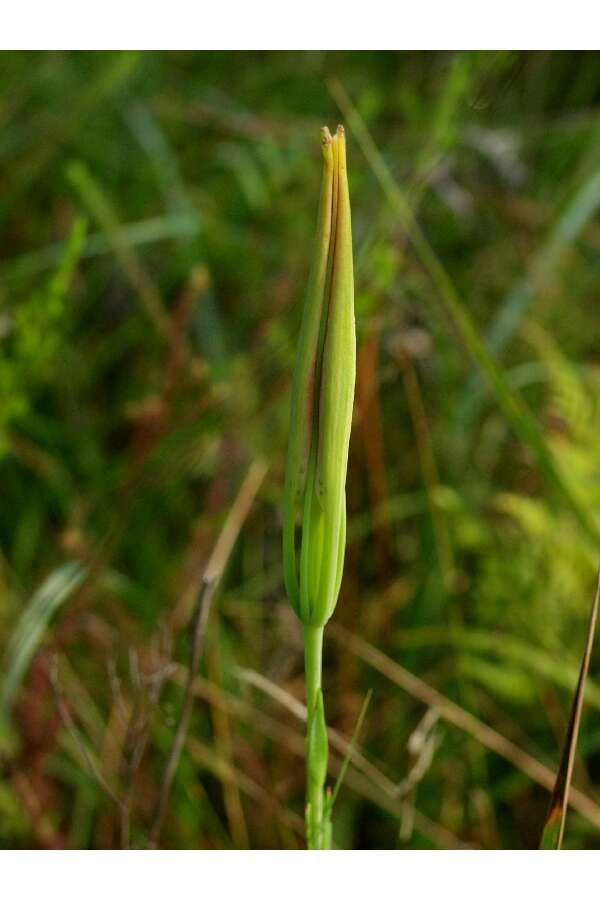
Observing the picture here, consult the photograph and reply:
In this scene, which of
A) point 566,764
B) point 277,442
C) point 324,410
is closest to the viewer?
point 324,410

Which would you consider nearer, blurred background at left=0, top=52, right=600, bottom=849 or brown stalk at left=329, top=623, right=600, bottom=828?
brown stalk at left=329, top=623, right=600, bottom=828

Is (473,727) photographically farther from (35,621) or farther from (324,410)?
(324,410)

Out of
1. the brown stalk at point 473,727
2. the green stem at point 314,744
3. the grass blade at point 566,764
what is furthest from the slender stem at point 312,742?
the brown stalk at point 473,727

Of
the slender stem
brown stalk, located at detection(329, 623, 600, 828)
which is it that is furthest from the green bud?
brown stalk, located at detection(329, 623, 600, 828)

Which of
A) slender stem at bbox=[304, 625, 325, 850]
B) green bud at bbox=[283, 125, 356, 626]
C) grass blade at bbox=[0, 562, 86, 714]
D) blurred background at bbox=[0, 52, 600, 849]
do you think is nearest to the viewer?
green bud at bbox=[283, 125, 356, 626]

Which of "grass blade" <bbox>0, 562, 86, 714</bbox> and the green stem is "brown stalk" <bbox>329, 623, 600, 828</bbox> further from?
the green stem

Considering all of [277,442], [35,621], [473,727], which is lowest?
[473,727]

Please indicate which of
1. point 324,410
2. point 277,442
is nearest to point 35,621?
point 277,442

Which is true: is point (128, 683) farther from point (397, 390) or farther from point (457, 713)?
point (397, 390)
